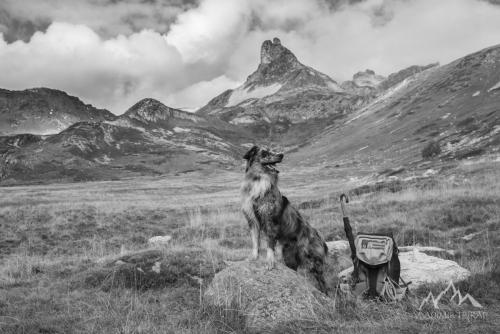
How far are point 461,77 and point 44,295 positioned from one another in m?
208

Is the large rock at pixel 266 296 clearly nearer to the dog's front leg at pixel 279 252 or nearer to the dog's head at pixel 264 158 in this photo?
the dog's front leg at pixel 279 252

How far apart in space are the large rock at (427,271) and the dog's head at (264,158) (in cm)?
335

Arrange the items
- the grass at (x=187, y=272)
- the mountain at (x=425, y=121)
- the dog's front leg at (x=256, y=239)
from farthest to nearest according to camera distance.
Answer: the mountain at (x=425, y=121) → the dog's front leg at (x=256, y=239) → the grass at (x=187, y=272)

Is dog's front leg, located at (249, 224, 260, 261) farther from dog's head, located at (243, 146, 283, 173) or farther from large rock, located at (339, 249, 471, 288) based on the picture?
large rock, located at (339, 249, 471, 288)

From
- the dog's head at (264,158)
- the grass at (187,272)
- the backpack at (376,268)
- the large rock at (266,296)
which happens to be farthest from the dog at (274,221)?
the backpack at (376,268)

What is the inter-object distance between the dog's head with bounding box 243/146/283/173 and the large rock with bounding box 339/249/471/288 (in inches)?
132

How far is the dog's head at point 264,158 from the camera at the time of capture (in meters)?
8.64

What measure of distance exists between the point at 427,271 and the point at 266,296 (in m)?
4.59

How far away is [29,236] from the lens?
2073 cm

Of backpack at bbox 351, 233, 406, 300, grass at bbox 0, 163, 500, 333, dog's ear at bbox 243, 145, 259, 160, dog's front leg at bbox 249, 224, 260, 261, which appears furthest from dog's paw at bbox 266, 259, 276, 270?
dog's ear at bbox 243, 145, 259, 160

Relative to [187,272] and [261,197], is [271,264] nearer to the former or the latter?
[261,197]

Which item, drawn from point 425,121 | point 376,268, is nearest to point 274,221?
point 376,268

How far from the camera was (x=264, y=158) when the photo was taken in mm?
8734

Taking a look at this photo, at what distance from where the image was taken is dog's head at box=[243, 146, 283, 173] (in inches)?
340
